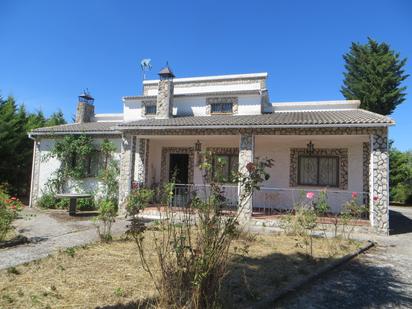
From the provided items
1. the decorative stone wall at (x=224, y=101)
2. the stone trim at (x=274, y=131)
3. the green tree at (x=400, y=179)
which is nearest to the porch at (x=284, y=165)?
the stone trim at (x=274, y=131)

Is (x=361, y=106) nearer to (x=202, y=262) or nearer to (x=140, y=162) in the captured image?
(x=140, y=162)

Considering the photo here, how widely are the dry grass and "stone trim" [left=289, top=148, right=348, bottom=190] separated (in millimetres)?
6170

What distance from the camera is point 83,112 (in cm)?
1927

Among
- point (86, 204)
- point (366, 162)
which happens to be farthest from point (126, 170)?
point (366, 162)

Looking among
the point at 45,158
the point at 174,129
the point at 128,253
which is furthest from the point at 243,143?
the point at 45,158

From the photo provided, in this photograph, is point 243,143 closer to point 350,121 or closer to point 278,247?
point 350,121

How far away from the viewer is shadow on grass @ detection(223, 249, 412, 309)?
4.23 meters

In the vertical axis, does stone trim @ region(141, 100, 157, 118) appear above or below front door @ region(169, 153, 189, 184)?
above

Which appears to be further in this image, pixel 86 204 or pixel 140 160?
pixel 86 204

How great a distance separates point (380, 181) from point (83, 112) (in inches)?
673

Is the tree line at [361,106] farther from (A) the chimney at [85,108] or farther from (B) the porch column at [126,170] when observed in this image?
(B) the porch column at [126,170]

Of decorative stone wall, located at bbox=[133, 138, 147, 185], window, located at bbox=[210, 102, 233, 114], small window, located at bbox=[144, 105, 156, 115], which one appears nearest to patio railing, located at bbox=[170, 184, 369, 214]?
decorative stone wall, located at bbox=[133, 138, 147, 185]

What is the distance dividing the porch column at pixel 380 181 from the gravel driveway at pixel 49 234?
8320 millimetres

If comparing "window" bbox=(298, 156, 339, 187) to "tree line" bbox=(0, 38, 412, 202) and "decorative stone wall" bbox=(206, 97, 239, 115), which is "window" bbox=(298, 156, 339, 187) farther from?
"tree line" bbox=(0, 38, 412, 202)
